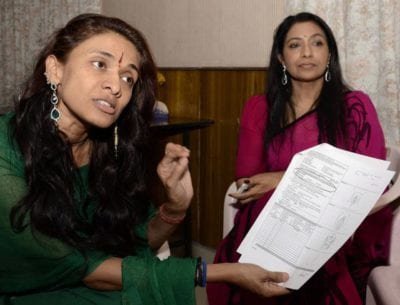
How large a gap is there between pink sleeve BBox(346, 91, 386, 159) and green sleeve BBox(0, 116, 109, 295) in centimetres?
105

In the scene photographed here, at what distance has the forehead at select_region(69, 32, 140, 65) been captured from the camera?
1170 mm

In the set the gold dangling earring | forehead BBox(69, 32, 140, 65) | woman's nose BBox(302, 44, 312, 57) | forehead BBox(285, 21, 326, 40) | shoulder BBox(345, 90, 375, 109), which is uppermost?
forehead BBox(285, 21, 326, 40)

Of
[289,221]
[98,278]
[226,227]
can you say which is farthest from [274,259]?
[226,227]

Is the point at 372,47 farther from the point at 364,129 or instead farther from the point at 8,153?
the point at 8,153

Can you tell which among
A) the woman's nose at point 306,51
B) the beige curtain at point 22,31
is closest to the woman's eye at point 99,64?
the woman's nose at point 306,51

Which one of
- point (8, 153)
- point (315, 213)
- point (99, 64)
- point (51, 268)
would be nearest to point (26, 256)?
point (51, 268)

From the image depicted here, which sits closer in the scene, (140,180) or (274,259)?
(274,259)

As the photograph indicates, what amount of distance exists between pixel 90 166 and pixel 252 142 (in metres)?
0.77

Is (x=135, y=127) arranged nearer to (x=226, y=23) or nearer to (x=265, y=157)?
(x=265, y=157)

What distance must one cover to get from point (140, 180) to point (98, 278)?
0.39 meters

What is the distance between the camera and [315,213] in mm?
1144

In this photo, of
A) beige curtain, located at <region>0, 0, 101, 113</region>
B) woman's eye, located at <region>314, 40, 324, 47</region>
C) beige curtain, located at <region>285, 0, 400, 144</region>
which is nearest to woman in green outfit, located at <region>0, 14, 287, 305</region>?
woman's eye, located at <region>314, 40, 324, 47</region>

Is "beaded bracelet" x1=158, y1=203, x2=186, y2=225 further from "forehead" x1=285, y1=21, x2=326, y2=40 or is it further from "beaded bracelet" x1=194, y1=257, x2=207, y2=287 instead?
"forehead" x1=285, y1=21, x2=326, y2=40

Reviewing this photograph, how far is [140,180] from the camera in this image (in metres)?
1.45
